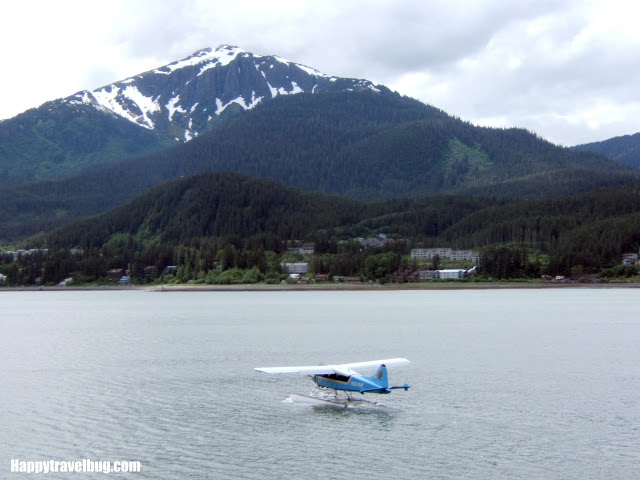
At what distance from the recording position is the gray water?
33.6 metres

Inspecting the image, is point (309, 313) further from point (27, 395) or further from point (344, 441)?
point (344, 441)

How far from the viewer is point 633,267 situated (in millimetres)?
169000

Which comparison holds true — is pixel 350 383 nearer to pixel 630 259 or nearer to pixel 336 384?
pixel 336 384

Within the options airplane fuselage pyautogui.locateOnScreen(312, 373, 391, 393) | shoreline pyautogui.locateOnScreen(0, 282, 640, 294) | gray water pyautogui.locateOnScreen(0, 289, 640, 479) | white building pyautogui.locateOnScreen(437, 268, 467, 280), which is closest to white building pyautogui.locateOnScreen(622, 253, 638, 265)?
shoreline pyautogui.locateOnScreen(0, 282, 640, 294)

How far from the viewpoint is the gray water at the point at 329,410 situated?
3362 centimetres

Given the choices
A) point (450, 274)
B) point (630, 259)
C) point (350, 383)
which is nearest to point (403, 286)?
point (450, 274)

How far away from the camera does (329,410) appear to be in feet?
144

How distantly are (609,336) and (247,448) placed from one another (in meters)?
50.2

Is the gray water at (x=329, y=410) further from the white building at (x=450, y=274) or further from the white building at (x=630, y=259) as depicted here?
the white building at (x=630, y=259)

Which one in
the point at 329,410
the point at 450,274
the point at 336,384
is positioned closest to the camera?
the point at 329,410

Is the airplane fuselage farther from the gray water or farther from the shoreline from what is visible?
the shoreline

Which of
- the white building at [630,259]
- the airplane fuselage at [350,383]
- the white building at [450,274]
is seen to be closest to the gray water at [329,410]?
the airplane fuselage at [350,383]

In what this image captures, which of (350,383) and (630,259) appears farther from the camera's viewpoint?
(630,259)

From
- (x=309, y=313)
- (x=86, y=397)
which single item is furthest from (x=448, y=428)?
(x=309, y=313)
